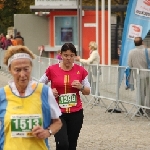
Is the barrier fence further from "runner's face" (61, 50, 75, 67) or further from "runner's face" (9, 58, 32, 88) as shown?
"runner's face" (9, 58, 32, 88)

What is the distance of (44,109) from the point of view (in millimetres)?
4934

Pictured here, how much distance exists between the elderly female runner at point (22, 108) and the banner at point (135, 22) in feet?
46.8

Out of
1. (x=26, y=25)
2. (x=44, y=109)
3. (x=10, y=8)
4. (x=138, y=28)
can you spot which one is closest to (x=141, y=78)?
(x=138, y=28)

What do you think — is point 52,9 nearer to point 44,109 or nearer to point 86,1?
point 86,1

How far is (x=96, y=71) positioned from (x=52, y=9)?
1322 cm

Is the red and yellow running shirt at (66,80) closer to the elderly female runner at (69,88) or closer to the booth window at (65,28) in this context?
the elderly female runner at (69,88)

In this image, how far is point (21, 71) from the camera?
477 cm

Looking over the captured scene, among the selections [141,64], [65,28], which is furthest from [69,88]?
[65,28]

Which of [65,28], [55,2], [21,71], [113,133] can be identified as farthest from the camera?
[65,28]

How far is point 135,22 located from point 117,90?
403cm

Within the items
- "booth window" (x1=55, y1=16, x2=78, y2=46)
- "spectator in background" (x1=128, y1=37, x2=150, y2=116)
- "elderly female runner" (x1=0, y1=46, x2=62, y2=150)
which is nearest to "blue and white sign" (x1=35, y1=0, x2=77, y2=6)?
"booth window" (x1=55, y1=16, x2=78, y2=46)

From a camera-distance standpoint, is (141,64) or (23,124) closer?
(23,124)

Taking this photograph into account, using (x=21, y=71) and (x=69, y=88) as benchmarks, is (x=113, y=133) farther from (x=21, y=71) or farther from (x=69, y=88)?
(x=21, y=71)

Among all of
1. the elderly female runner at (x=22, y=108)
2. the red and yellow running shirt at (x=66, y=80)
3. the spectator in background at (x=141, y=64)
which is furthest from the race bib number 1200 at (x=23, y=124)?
the spectator in background at (x=141, y=64)
